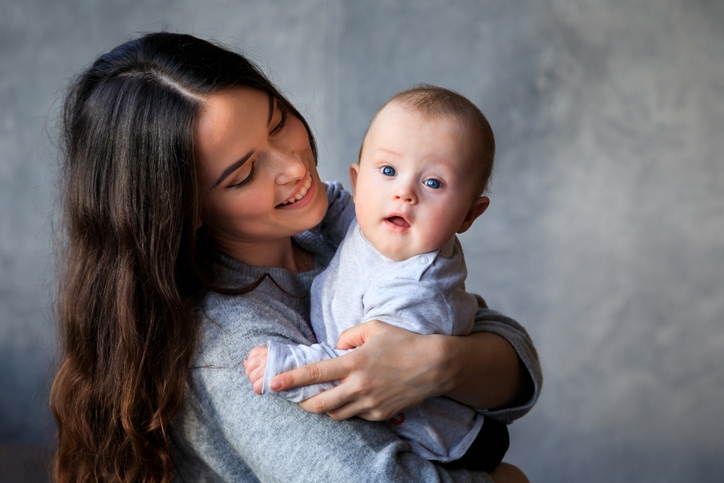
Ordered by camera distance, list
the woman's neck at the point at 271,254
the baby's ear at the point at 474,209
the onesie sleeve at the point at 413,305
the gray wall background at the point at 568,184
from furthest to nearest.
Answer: the gray wall background at the point at 568,184, the woman's neck at the point at 271,254, the baby's ear at the point at 474,209, the onesie sleeve at the point at 413,305

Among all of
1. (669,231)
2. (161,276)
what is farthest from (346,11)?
(161,276)

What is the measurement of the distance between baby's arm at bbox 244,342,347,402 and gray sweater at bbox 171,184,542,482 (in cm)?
6

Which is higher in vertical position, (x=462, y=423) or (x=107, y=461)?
(x=462, y=423)

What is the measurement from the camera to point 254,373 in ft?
4.44

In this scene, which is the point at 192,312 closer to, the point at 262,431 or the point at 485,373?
the point at 262,431

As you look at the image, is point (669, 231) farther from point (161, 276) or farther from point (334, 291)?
point (161, 276)

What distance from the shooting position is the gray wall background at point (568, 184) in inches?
129

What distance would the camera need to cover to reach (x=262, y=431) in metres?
1.39

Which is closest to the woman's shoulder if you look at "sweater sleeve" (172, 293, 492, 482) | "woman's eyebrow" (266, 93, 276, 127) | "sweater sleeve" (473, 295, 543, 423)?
"sweater sleeve" (172, 293, 492, 482)

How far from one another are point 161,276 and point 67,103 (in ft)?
1.58

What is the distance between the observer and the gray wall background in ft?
10.7

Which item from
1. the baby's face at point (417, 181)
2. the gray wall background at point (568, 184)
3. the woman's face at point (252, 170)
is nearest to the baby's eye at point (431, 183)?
the baby's face at point (417, 181)

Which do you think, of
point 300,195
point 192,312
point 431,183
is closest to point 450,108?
point 431,183

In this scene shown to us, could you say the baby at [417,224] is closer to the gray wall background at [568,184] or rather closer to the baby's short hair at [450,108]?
the baby's short hair at [450,108]
